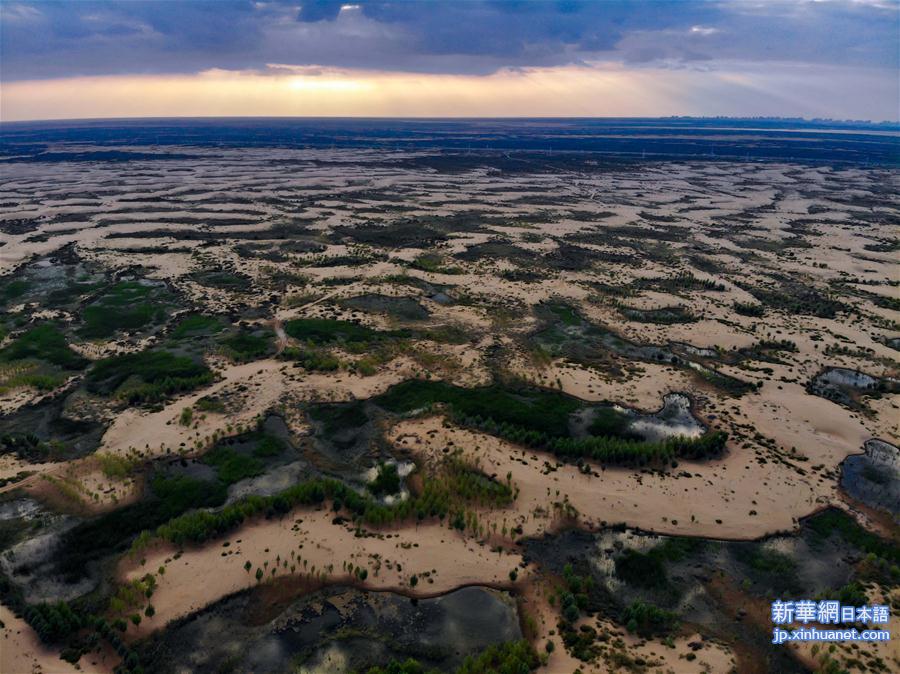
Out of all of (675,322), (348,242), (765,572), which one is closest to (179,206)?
(348,242)

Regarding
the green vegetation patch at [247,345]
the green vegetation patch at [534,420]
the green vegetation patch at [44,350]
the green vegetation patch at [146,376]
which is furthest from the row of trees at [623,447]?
the green vegetation patch at [44,350]

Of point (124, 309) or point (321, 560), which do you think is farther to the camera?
point (124, 309)

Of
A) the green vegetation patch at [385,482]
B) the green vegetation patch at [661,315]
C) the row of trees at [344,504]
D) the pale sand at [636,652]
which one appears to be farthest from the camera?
the green vegetation patch at [661,315]

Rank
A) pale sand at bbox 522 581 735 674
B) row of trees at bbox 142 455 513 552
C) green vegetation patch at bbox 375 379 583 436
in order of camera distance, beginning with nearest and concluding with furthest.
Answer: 1. pale sand at bbox 522 581 735 674
2. row of trees at bbox 142 455 513 552
3. green vegetation patch at bbox 375 379 583 436

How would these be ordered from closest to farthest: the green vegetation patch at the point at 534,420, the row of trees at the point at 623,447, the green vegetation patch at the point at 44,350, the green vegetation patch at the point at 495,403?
the row of trees at the point at 623,447
the green vegetation patch at the point at 534,420
the green vegetation patch at the point at 495,403
the green vegetation patch at the point at 44,350

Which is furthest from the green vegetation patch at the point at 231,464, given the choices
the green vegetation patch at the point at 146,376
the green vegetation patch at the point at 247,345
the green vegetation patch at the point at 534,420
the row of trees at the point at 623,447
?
the row of trees at the point at 623,447

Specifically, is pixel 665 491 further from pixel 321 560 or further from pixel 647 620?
pixel 321 560

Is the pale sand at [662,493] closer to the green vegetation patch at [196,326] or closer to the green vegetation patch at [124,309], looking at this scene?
the green vegetation patch at [196,326]

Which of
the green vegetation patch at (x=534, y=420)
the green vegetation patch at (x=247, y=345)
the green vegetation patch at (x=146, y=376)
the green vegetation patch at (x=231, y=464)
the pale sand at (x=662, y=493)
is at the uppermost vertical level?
the green vegetation patch at (x=247, y=345)

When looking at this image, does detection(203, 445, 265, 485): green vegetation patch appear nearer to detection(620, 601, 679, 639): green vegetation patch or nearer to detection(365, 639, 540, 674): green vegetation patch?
detection(365, 639, 540, 674): green vegetation patch

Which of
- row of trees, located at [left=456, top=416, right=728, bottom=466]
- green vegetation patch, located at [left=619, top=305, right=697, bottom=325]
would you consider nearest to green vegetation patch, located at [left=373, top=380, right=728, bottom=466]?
row of trees, located at [left=456, top=416, right=728, bottom=466]

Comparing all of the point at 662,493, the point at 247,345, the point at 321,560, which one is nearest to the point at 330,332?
the point at 247,345

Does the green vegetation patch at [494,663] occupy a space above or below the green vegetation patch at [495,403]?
below

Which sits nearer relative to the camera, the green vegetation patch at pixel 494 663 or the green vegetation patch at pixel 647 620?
the green vegetation patch at pixel 494 663
